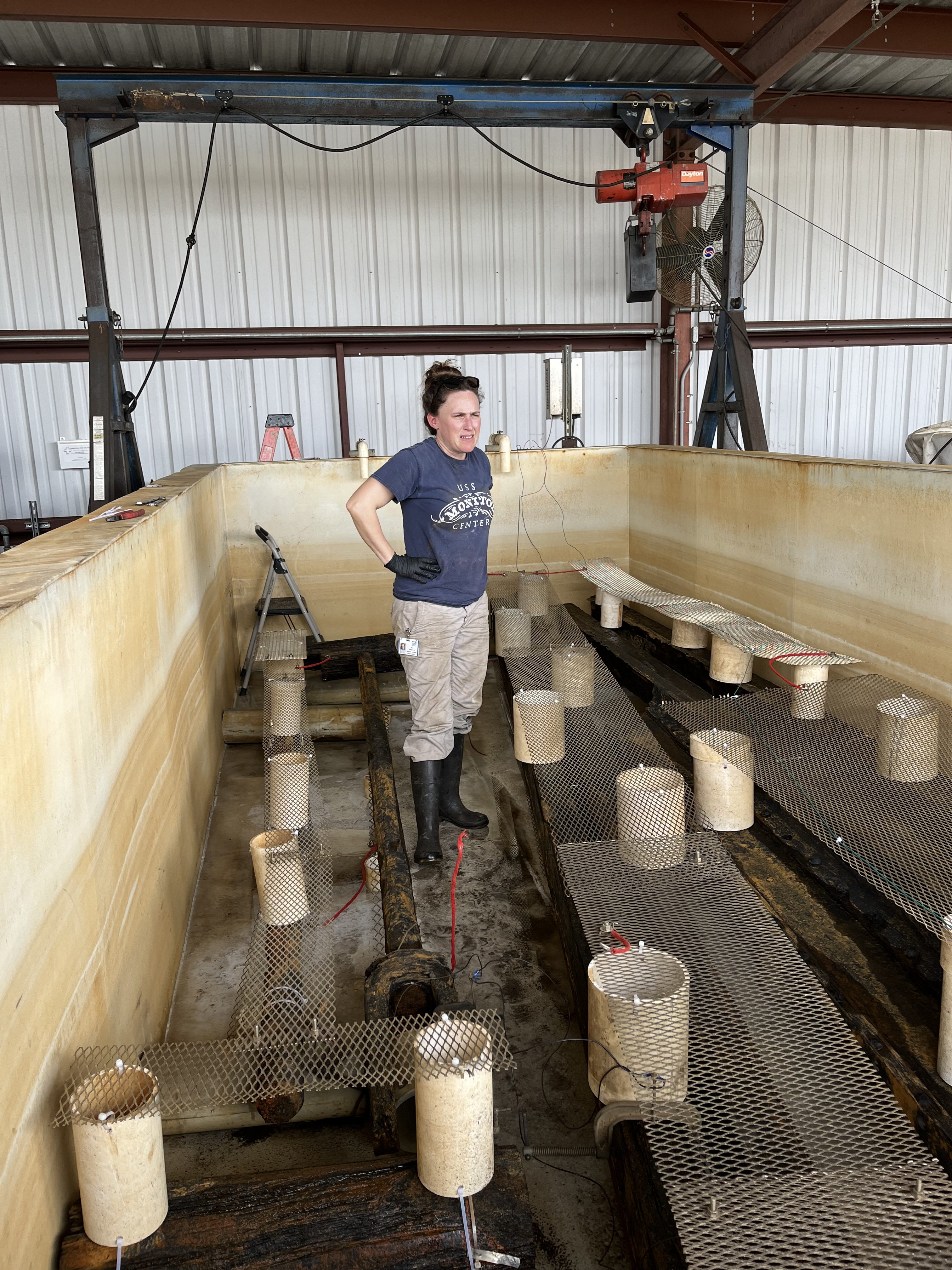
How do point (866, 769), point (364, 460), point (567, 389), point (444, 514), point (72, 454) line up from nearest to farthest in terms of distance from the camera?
point (866, 769), point (444, 514), point (364, 460), point (567, 389), point (72, 454)

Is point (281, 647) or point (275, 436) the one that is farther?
point (275, 436)

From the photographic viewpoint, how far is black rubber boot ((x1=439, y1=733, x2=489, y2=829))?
3430 mm

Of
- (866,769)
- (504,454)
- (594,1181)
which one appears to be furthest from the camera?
(504,454)

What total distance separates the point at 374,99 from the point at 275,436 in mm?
2444

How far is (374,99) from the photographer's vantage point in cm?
481

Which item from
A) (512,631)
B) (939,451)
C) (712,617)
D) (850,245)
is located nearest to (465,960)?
(712,617)

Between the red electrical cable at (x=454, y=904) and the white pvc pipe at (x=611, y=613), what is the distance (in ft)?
6.96

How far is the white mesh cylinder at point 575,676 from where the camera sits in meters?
3.78

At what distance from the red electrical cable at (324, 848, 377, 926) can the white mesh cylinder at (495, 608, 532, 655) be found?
1.56m

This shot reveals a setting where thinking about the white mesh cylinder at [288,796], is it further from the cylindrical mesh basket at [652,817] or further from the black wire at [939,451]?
the black wire at [939,451]

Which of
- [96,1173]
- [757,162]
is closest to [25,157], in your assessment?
[757,162]

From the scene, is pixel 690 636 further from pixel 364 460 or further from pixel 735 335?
pixel 364 460

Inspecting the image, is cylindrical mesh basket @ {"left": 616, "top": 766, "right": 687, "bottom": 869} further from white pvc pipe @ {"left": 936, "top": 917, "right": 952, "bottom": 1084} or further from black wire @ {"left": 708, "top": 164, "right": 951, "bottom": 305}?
black wire @ {"left": 708, "top": 164, "right": 951, "bottom": 305}

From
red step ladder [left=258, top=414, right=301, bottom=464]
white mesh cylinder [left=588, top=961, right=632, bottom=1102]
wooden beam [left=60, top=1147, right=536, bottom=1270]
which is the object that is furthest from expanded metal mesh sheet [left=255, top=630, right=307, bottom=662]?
wooden beam [left=60, top=1147, right=536, bottom=1270]
